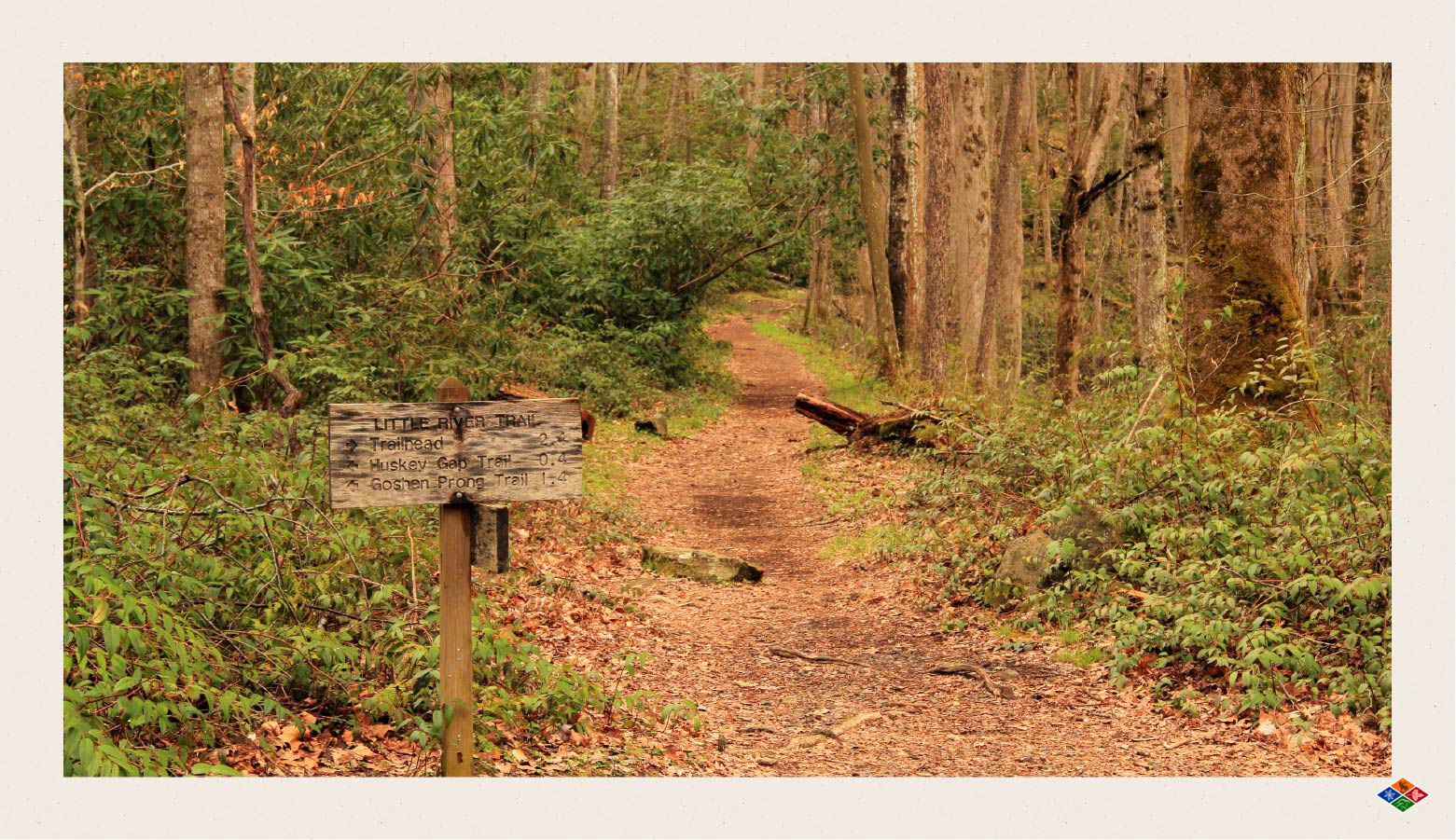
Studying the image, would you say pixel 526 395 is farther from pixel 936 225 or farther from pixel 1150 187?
pixel 1150 187

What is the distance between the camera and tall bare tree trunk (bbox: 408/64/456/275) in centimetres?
1240

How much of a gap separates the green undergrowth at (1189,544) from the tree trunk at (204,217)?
20.6ft

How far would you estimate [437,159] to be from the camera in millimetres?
14016

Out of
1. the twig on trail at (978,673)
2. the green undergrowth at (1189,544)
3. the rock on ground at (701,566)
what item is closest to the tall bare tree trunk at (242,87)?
the rock on ground at (701,566)

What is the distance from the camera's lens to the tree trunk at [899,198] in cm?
1825

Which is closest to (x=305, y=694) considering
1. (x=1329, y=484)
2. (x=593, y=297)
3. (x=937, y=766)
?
(x=937, y=766)

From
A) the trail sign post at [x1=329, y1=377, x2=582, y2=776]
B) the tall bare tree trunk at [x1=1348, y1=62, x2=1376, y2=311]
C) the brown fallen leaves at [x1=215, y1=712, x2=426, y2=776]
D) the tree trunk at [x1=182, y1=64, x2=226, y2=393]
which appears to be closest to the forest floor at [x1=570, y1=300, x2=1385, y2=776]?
the brown fallen leaves at [x1=215, y1=712, x2=426, y2=776]

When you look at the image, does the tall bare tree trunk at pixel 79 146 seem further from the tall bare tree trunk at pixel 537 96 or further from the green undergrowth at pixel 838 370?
the green undergrowth at pixel 838 370

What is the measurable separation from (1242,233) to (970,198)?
9.85 m

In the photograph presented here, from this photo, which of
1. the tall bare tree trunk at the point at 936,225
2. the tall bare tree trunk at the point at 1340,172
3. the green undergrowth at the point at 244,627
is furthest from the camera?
the tall bare tree trunk at the point at 936,225

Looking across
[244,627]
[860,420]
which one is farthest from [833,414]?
[244,627]

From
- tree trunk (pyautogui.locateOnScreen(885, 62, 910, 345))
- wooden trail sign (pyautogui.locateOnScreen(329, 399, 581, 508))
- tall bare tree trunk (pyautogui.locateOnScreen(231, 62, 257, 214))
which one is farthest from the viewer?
tree trunk (pyautogui.locateOnScreen(885, 62, 910, 345))

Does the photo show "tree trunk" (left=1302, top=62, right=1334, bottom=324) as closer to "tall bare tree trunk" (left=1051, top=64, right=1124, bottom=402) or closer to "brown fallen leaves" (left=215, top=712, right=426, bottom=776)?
"tall bare tree trunk" (left=1051, top=64, right=1124, bottom=402)

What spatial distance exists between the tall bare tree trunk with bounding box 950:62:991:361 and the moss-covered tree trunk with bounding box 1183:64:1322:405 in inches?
333
